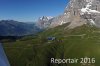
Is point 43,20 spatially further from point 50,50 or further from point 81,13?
point 50,50

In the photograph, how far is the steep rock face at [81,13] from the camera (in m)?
64.1

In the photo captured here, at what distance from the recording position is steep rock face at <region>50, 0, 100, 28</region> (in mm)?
64062

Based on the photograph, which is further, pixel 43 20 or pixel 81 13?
pixel 43 20

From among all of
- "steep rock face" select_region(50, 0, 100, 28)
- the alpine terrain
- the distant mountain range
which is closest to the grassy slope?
the alpine terrain

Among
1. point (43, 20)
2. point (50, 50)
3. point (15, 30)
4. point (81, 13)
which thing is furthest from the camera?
point (43, 20)

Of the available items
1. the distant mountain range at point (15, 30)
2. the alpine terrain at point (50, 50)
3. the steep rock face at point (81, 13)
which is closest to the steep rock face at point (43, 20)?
the steep rock face at point (81, 13)

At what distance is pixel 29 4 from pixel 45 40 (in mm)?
19725

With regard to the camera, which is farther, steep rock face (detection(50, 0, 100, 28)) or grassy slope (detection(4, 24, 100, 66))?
steep rock face (detection(50, 0, 100, 28))

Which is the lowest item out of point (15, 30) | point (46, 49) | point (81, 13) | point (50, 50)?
point (50, 50)

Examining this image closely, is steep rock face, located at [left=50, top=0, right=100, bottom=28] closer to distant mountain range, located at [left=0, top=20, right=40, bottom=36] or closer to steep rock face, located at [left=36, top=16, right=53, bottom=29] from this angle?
steep rock face, located at [left=36, top=16, right=53, bottom=29]

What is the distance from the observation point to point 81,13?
211ft

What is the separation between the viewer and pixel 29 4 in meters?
54.8

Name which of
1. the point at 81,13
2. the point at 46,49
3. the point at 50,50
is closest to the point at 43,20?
the point at 81,13

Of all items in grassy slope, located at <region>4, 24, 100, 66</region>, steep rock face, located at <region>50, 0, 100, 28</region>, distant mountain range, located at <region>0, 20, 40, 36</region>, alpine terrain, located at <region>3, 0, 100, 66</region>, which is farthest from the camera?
steep rock face, located at <region>50, 0, 100, 28</region>
